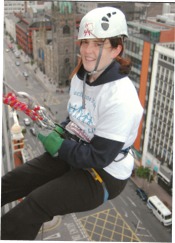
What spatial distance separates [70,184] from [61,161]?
0.71 m

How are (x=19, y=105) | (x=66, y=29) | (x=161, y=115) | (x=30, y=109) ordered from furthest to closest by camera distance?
(x=66, y=29) → (x=161, y=115) → (x=30, y=109) → (x=19, y=105)

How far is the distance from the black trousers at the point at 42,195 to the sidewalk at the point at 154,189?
27.0m

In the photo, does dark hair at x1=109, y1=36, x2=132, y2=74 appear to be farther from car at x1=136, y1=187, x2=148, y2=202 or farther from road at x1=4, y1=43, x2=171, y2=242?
car at x1=136, y1=187, x2=148, y2=202

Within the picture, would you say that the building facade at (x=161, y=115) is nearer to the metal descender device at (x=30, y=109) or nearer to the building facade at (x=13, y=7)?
the metal descender device at (x=30, y=109)

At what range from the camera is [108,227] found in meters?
27.9

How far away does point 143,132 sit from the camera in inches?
1304

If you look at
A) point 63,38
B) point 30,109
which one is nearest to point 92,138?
point 30,109

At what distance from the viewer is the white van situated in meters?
27.3

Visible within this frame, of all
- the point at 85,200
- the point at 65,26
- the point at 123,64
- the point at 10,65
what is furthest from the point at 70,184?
the point at 10,65

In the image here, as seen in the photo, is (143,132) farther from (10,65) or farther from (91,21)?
(10,65)

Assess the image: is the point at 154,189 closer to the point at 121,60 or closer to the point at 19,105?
the point at 121,60

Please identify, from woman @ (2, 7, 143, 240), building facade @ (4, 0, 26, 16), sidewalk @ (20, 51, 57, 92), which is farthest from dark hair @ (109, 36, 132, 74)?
building facade @ (4, 0, 26, 16)

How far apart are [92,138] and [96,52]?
43.6 inches

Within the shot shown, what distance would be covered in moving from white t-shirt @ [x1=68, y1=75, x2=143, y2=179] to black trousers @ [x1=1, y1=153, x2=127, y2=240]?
0.34 metres
